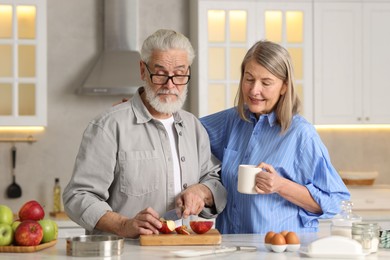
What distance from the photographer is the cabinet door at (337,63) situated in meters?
6.20

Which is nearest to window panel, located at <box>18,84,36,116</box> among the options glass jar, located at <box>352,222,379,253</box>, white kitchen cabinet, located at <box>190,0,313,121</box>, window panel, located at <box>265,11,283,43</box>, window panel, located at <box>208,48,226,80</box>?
white kitchen cabinet, located at <box>190,0,313,121</box>

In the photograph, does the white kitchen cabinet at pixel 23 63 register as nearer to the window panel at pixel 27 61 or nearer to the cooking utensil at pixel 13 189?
the window panel at pixel 27 61

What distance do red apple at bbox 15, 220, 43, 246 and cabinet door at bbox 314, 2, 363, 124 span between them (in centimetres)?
366

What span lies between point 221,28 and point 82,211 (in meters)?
3.21

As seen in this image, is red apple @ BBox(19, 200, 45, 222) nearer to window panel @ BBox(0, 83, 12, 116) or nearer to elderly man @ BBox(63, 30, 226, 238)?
elderly man @ BBox(63, 30, 226, 238)

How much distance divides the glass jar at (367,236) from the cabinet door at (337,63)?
132 inches

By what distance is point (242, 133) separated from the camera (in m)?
3.57

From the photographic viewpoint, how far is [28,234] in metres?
2.85

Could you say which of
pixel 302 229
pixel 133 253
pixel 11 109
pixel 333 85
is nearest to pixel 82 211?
pixel 133 253

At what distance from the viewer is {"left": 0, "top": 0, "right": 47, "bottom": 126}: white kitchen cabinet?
19.6ft

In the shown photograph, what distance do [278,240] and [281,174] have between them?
590 mm

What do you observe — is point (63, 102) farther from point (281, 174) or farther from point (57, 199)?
point (281, 174)

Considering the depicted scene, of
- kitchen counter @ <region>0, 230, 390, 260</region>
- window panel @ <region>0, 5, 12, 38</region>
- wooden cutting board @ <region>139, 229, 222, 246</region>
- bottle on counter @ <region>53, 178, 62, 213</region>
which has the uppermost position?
window panel @ <region>0, 5, 12, 38</region>

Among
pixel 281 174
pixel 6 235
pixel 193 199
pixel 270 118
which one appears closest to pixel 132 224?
pixel 193 199
